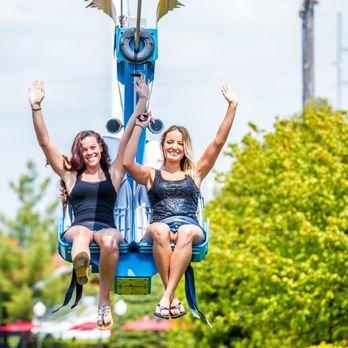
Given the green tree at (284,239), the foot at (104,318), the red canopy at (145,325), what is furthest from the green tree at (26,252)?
the foot at (104,318)

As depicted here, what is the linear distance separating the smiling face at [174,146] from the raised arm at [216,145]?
0.63 feet

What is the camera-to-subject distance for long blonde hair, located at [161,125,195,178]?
13.1m

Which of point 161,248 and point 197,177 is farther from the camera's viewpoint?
point 197,177

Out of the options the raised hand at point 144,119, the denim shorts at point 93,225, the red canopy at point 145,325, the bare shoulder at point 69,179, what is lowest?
the red canopy at point 145,325

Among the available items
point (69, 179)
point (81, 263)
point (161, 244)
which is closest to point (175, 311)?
point (161, 244)

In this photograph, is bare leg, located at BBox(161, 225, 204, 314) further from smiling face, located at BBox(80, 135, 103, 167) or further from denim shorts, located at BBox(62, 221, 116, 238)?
smiling face, located at BBox(80, 135, 103, 167)

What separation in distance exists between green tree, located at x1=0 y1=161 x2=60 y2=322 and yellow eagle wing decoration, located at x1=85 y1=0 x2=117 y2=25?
58381 mm

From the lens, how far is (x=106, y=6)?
42.7 feet

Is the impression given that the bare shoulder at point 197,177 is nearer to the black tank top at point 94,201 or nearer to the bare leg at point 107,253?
the black tank top at point 94,201

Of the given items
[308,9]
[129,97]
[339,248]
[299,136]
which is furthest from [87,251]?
[308,9]

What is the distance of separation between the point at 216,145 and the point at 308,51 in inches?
1100

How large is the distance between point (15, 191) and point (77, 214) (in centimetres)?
6138

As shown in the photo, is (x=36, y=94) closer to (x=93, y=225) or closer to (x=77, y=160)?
(x=77, y=160)

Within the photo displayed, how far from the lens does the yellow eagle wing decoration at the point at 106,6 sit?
1298 cm
